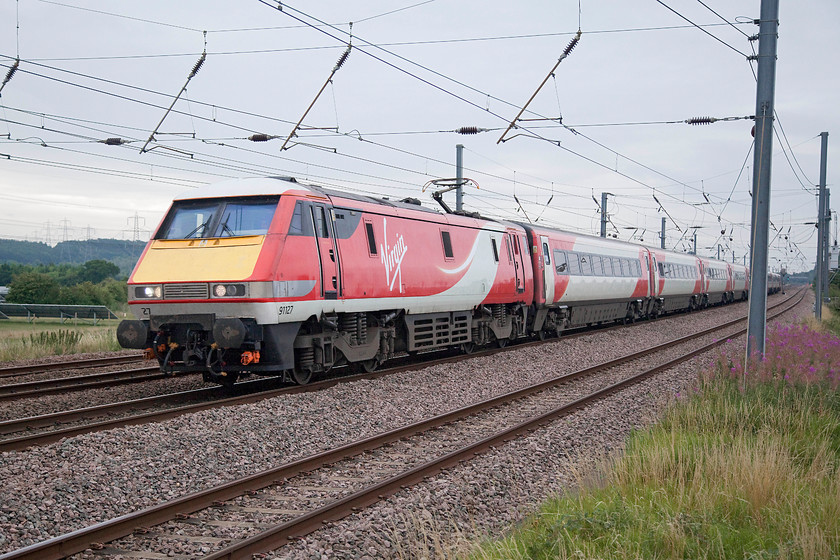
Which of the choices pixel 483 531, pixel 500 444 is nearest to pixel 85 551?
pixel 483 531

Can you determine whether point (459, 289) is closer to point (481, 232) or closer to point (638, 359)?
point (481, 232)

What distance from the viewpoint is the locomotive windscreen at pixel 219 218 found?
1137 centimetres

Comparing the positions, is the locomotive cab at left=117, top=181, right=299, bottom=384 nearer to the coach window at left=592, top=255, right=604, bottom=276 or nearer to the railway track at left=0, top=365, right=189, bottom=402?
the railway track at left=0, top=365, right=189, bottom=402

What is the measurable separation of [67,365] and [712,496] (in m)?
13.4

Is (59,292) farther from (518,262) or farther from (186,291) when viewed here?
(186,291)

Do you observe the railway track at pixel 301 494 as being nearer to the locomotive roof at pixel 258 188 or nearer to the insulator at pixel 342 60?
the locomotive roof at pixel 258 188

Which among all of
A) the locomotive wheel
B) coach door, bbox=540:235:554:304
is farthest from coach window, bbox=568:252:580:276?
the locomotive wheel

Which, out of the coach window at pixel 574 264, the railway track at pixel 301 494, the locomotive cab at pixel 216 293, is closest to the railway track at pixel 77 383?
the locomotive cab at pixel 216 293

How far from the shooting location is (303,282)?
37.3 ft

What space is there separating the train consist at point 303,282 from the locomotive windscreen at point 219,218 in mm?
19

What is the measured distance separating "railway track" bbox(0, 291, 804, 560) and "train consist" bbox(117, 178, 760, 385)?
2.95m

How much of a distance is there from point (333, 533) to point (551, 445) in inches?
154

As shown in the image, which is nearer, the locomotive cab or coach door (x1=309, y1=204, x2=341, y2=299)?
the locomotive cab

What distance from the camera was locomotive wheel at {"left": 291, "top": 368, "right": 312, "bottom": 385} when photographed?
12203 millimetres
